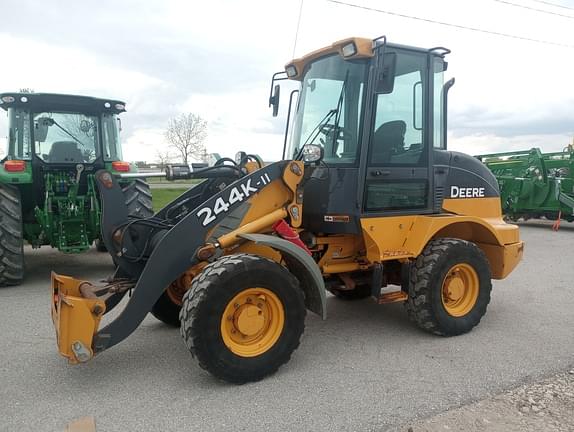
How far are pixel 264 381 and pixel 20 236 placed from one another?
4795 mm

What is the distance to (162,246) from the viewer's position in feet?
11.9

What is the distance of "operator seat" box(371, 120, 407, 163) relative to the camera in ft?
14.4

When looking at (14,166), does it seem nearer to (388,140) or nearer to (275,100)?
(275,100)

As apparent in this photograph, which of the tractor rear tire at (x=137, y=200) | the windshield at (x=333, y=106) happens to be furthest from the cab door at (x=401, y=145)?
the tractor rear tire at (x=137, y=200)

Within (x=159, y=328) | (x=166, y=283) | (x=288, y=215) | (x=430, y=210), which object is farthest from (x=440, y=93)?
(x=159, y=328)

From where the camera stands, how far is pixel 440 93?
15.9ft

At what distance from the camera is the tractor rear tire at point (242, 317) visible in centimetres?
342

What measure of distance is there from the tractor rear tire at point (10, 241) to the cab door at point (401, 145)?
4960 millimetres

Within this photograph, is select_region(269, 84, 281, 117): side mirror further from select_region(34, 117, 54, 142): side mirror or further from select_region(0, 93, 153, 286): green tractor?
select_region(34, 117, 54, 142): side mirror

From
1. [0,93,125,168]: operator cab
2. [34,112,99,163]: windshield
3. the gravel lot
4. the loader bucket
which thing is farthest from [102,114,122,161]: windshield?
the loader bucket

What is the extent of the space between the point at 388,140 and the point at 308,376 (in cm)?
214

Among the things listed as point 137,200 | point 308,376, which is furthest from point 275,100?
point 137,200

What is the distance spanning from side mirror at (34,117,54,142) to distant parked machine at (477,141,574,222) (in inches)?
461

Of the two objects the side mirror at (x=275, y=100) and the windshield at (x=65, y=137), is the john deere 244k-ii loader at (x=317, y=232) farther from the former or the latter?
the windshield at (x=65, y=137)
